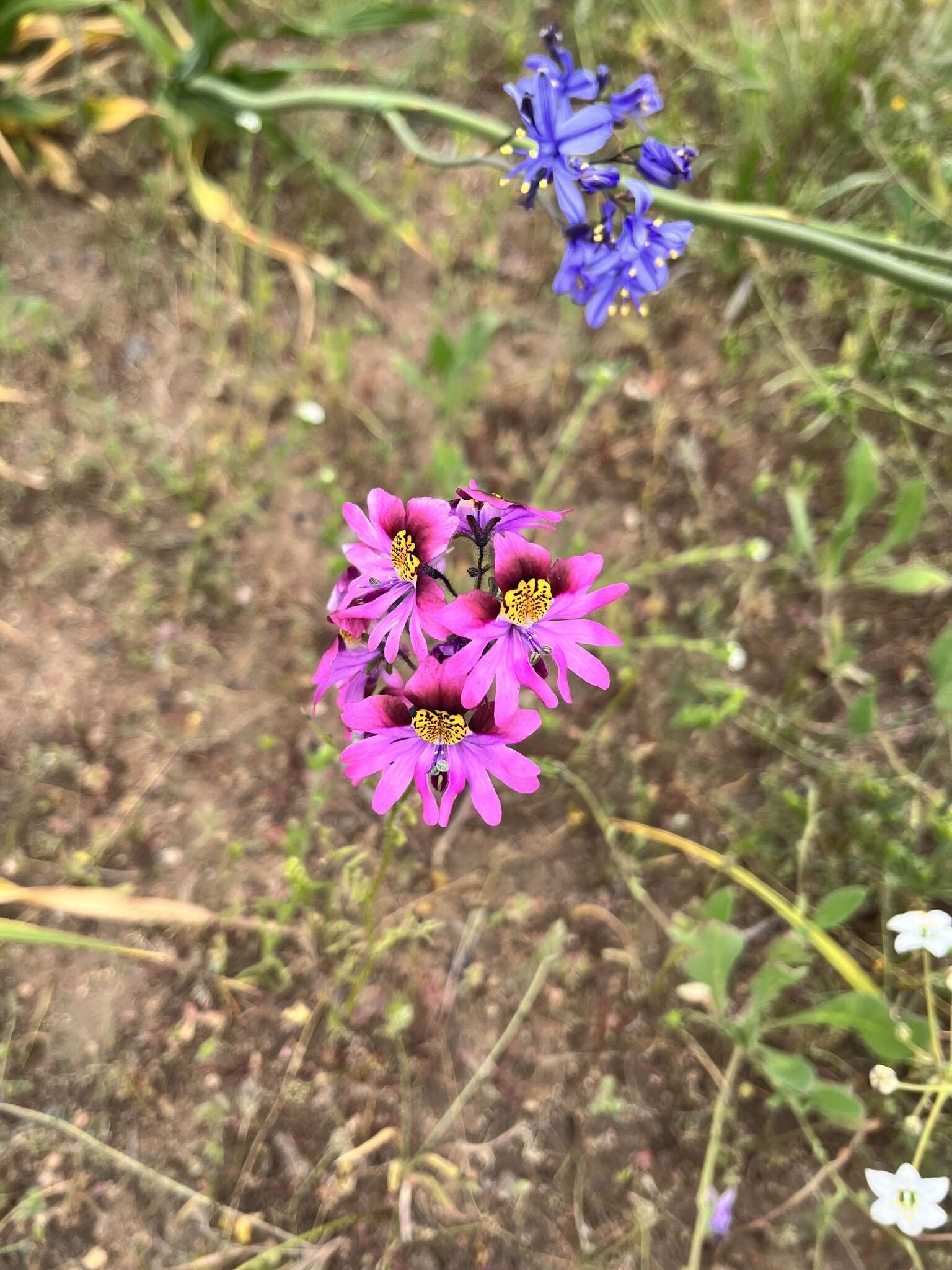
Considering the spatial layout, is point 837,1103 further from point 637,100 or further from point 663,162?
point 637,100

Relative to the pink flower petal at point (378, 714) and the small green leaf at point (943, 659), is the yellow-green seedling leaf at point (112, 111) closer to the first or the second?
the pink flower petal at point (378, 714)

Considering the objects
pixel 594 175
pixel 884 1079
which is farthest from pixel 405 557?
pixel 884 1079

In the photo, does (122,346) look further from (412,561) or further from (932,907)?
(932,907)

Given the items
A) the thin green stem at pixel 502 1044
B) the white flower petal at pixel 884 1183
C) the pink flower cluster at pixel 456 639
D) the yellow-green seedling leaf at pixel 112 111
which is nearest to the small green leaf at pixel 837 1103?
the white flower petal at pixel 884 1183

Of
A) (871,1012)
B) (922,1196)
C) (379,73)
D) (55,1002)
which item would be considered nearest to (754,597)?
(871,1012)

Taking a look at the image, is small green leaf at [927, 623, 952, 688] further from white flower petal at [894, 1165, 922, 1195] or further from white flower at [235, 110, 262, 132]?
white flower at [235, 110, 262, 132]
